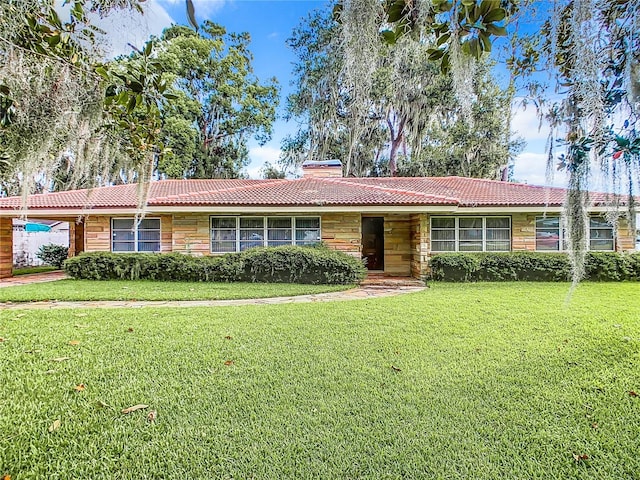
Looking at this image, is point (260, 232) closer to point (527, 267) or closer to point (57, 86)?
point (527, 267)

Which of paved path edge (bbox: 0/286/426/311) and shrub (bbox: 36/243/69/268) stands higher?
shrub (bbox: 36/243/69/268)

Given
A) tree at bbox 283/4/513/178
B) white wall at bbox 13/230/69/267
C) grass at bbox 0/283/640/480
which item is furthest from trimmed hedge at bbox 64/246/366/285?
tree at bbox 283/4/513/178

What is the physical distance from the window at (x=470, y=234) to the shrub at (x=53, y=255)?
14.9 m

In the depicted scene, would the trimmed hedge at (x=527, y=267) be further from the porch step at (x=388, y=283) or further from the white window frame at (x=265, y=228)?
the white window frame at (x=265, y=228)

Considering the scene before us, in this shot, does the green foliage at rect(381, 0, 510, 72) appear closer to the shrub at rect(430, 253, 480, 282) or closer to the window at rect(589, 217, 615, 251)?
the shrub at rect(430, 253, 480, 282)

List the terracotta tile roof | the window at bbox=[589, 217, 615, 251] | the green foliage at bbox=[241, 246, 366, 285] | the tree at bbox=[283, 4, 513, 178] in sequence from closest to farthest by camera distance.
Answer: the green foliage at bbox=[241, 246, 366, 285] → the terracotta tile roof → the window at bbox=[589, 217, 615, 251] → the tree at bbox=[283, 4, 513, 178]

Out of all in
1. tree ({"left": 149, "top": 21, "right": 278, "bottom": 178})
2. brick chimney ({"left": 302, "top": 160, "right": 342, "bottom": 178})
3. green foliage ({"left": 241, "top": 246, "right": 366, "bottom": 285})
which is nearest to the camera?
green foliage ({"left": 241, "top": 246, "right": 366, "bottom": 285})

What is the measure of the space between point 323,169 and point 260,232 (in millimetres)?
5487

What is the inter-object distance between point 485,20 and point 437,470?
8.66 ft

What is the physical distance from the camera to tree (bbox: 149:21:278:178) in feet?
64.8

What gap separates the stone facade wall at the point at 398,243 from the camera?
12711 millimetres

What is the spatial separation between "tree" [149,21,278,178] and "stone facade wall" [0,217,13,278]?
333 inches

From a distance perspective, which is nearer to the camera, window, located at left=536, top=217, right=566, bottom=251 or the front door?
window, located at left=536, top=217, right=566, bottom=251

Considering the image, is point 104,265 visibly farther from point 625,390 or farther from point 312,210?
point 625,390
